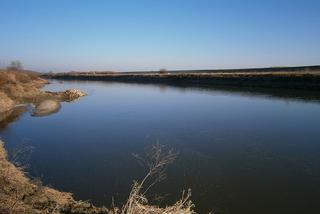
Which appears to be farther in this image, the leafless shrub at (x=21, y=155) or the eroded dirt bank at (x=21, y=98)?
the eroded dirt bank at (x=21, y=98)

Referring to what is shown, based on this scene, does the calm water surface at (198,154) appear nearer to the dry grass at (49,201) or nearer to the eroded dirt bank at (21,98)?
the dry grass at (49,201)

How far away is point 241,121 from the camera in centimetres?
2153

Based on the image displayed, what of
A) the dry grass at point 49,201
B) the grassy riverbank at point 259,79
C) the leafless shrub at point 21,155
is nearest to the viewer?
the dry grass at point 49,201

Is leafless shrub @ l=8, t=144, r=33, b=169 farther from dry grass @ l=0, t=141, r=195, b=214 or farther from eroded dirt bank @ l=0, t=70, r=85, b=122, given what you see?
eroded dirt bank @ l=0, t=70, r=85, b=122

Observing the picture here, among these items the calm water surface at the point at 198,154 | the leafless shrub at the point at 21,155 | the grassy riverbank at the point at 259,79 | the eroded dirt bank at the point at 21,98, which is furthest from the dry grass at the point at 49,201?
the grassy riverbank at the point at 259,79

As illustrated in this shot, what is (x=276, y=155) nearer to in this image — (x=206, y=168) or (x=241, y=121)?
(x=206, y=168)

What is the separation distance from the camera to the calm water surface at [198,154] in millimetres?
10117

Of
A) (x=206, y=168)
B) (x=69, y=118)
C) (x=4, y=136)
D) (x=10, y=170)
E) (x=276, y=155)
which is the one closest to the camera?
(x=10, y=170)

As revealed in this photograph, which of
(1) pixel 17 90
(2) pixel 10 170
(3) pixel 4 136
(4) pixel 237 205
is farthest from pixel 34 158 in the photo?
(1) pixel 17 90

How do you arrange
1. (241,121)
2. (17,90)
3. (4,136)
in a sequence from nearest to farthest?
(4,136)
(241,121)
(17,90)

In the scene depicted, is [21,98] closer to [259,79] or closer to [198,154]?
[198,154]

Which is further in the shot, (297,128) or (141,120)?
(141,120)

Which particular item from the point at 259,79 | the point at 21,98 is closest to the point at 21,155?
the point at 21,98

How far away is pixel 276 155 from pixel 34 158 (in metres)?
9.21
